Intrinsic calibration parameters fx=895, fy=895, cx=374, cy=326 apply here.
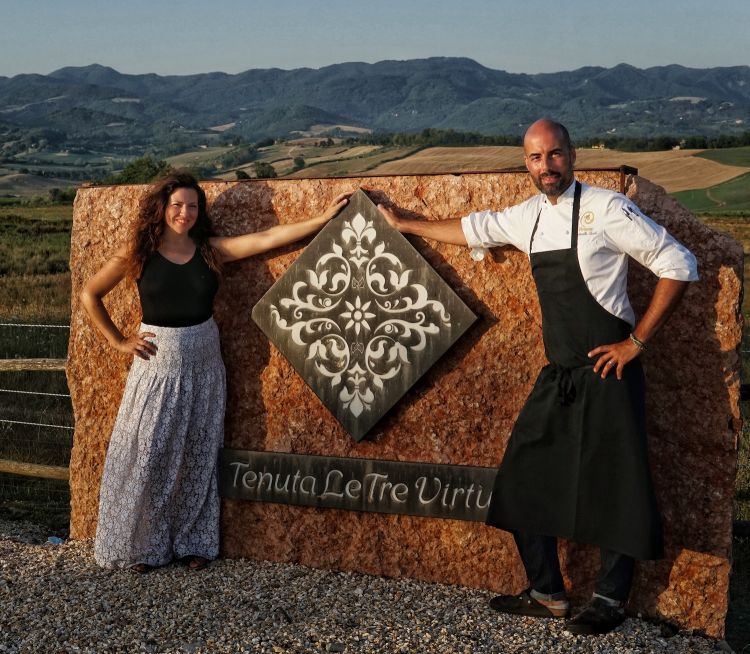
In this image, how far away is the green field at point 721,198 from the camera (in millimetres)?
50156

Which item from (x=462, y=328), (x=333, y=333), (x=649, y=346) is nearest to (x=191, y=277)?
(x=333, y=333)

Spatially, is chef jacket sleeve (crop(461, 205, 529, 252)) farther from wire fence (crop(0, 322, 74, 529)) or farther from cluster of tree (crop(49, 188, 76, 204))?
cluster of tree (crop(49, 188, 76, 204))

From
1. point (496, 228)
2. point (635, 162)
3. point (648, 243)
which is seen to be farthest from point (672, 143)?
point (648, 243)

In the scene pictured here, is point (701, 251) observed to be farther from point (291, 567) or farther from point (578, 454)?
point (291, 567)

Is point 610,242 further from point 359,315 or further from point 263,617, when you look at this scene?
point 263,617

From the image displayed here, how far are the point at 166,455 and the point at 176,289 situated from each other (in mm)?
976

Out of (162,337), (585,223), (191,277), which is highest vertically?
(585,223)

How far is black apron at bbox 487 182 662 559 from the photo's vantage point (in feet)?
13.4

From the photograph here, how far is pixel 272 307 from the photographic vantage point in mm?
5199

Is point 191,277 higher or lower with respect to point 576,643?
higher

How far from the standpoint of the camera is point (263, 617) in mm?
4527

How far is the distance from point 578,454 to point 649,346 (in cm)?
77

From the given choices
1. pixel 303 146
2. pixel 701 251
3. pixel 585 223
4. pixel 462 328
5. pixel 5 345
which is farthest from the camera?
pixel 303 146

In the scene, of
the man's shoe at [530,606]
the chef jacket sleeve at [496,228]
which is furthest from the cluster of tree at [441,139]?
the man's shoe at [530,606]
